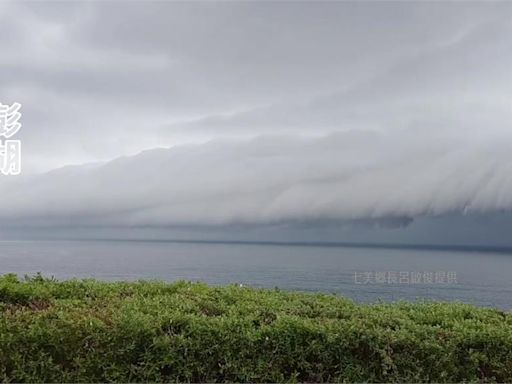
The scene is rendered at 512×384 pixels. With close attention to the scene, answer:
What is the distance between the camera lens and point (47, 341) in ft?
13.2

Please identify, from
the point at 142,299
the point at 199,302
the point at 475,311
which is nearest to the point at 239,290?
the point at 199,302

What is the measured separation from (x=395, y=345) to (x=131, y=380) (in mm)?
2322

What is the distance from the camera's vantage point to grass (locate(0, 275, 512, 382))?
4.04 metres

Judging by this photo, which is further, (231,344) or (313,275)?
(313,275)

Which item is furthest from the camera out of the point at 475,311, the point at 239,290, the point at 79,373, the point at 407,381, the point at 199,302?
the point at 239,290

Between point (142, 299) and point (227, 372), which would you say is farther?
point (142, 299)

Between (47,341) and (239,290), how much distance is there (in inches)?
91.9

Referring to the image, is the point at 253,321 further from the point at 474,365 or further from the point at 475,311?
the point at 475,311

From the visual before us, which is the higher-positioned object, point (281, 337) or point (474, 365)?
point (281, 337)

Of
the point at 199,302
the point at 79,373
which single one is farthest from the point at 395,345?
the point at 79,373

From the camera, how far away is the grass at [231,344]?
404cm

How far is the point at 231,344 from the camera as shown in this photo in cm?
420

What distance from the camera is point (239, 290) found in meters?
5.78

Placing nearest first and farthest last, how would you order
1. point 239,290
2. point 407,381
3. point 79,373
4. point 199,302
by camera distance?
1. point 79,373
2. point 407,381
3. point 199,302
4. point 239,290
